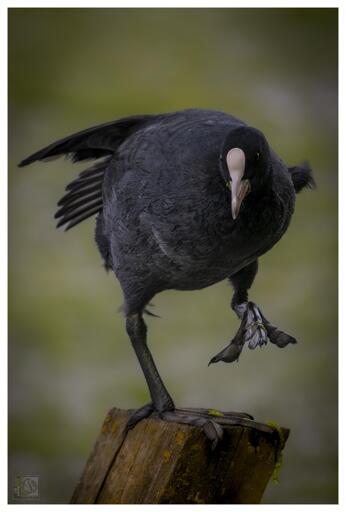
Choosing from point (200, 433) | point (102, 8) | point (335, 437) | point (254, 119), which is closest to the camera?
point (200, 433)

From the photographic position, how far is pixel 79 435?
4164 mm

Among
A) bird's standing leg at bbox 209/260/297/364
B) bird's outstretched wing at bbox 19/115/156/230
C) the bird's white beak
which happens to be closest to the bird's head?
the bird's white beak

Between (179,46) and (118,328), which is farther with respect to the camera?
(118,328)

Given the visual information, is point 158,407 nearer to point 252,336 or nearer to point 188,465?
point 188,465

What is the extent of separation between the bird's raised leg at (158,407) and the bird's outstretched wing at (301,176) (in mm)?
851

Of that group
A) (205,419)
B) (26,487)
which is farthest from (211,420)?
(26,487)

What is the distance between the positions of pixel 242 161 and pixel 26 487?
1.75m

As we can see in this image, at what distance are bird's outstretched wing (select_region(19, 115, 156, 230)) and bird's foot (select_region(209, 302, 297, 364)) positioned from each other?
0.89 m

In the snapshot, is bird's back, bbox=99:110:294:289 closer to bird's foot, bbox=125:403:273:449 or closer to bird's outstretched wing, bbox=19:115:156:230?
bird's outstretched wing, bbox=19:115:156:230

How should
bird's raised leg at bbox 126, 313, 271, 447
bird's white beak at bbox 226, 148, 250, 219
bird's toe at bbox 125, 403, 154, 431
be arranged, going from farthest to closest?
bird's toe at bbox 125, 403, 154, 431
bird's raised leg at bbox 126, 313, 271, 447
bird's white beak at bbox 226, 148, 250, 219

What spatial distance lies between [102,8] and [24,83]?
49cm

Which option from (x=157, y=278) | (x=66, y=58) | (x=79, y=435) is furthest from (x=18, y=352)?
(x=66, y=58)

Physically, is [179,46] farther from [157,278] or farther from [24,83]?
[157,278]

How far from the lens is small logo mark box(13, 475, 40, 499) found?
11.2ft
